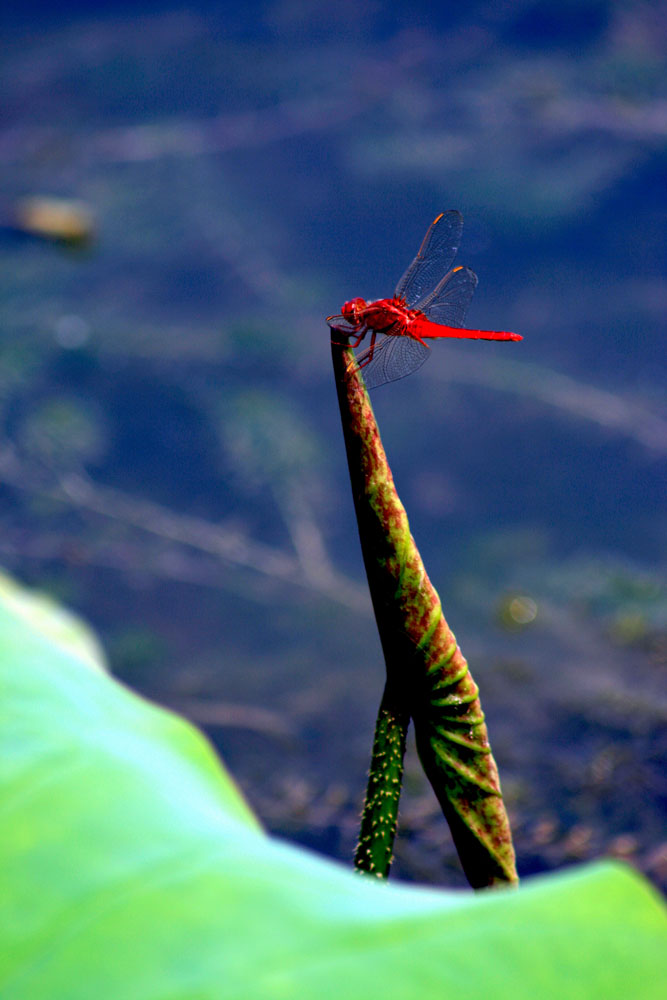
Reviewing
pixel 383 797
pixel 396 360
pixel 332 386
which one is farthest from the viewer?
pixel 332 386

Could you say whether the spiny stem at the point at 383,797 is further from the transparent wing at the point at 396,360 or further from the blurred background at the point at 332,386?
the blurred background at the point at 332,386

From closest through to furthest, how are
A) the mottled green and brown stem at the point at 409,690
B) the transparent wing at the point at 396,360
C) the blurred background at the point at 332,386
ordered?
the mottled green and brown stem at the point at 409,690
the transparent wing at the point at 396,360
the blurred background at the point at 332,386

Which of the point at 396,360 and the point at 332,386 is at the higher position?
the point at 396,360

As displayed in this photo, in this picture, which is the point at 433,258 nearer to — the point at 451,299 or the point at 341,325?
Result: the point at 451,299

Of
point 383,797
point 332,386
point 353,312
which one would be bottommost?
point 332,386

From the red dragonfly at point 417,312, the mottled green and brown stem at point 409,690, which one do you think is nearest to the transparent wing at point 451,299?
the red dragonfly at point 417,312

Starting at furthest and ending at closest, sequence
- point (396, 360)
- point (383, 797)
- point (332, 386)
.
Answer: point (332, 386)
point (396, 360)
point (383, 797)

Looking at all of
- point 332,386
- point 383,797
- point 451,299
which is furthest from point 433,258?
point 332,386
